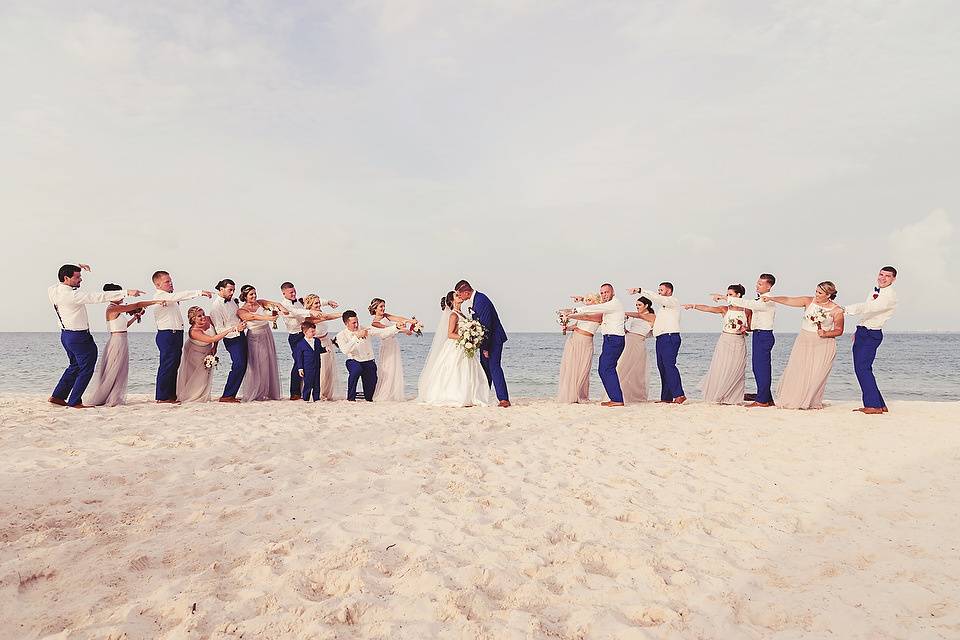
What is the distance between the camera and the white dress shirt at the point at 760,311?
9.86m

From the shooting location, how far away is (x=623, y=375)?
11438 millimetres

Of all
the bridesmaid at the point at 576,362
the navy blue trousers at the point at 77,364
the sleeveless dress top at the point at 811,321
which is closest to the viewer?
the navy blue trousers at the point at 77,364

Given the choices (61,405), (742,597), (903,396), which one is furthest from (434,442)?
(903,396)

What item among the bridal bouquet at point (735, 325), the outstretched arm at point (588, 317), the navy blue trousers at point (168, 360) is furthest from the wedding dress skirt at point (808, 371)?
the navy blue trousers at point (168, 360)

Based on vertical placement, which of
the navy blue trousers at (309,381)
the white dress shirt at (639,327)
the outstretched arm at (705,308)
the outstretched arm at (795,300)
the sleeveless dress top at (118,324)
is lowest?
the navy blue trousers at (309,381)

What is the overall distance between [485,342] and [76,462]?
20.9ft

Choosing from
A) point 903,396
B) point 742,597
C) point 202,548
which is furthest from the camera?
point 903,396

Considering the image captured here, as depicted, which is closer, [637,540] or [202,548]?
[202,548]

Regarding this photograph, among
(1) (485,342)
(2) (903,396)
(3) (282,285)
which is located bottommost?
(2) (903,396)

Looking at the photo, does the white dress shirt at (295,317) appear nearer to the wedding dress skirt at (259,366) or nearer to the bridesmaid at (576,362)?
the wedding dress skirt at (259,366)

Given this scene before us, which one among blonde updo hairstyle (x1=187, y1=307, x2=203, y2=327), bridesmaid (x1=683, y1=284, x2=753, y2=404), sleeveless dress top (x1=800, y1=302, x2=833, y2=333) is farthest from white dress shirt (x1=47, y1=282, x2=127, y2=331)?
sleeveless dress top (x1=800, y1=302, x2=833, y2=333)

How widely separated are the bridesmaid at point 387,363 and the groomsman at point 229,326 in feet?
8.05

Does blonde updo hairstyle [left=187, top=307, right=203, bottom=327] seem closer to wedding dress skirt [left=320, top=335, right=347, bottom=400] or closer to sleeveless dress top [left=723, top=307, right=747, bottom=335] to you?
wedding dress skirt [left=320, top=335, right=347, bottom=400]

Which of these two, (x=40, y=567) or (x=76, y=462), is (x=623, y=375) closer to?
(x=76, y=462)
